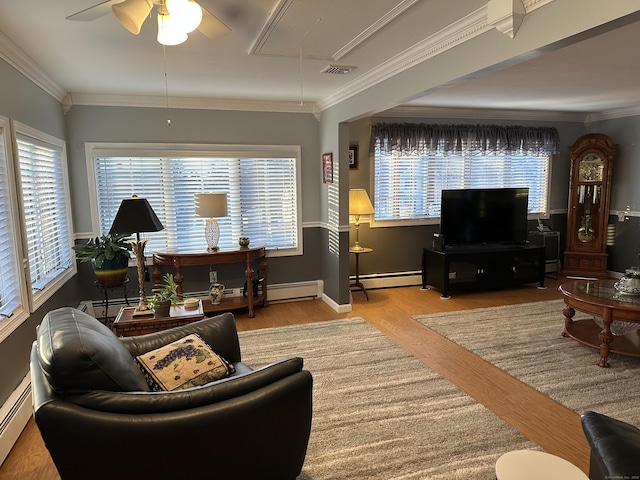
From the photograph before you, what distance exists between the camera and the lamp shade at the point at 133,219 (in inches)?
118

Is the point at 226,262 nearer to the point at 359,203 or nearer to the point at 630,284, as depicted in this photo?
the point at 359,203

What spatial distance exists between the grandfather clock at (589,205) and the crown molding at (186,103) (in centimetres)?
394

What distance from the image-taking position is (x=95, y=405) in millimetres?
1476

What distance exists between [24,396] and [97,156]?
2.64 meters

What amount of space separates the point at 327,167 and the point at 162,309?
2.64 m

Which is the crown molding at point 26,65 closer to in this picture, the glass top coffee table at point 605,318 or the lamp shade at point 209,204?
the lamp shade at point 209,204

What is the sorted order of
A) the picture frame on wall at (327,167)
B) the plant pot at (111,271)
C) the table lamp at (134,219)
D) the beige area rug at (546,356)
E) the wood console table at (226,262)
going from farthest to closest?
the picture frame on wall at (327,167)
the wood console table at (226,262)
the plant pot at (111,271)
the table lamp at (134,219)
the beige area rug at (546,356)

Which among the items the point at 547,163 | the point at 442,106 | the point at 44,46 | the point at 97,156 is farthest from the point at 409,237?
the point at 44,46

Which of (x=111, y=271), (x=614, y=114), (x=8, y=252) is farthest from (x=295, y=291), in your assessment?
(x=614, y=114)

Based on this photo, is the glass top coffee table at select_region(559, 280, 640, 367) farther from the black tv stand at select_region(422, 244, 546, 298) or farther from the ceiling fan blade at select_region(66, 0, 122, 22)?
the ceiling fan blade at select_region(66, 0, 122, 22)

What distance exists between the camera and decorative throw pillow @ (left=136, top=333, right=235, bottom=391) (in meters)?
2.01

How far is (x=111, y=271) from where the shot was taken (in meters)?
3.95

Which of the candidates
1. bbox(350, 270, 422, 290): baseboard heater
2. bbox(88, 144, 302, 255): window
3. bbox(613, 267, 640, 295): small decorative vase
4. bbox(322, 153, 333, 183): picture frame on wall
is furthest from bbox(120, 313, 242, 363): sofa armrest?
bbox(350, 270, 422, 290): baseboard heater

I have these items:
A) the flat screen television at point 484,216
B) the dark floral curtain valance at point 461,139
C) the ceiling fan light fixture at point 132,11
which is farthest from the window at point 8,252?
the flat screen television at point 484,216
